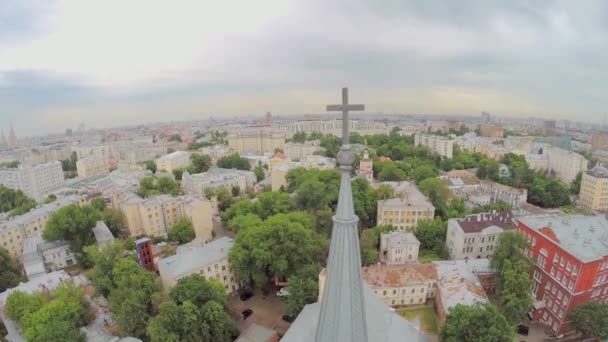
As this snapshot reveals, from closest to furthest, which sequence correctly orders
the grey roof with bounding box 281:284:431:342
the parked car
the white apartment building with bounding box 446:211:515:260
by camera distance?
the grey roof with bounding box 281:284:431:342 < the parked car < the white apartment building with bounding box 446:211:515:260

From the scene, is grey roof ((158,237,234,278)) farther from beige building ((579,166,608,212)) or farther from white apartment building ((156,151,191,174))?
beige building ((579,166,608,212))

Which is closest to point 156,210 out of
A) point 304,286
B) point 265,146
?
point 304,286

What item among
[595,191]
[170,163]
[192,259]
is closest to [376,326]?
[192,259]

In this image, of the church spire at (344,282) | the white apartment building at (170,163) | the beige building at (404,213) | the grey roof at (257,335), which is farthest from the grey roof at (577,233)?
the white apartment building at (170,163)

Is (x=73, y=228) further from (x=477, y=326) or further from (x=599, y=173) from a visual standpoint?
(x=599, y=173)

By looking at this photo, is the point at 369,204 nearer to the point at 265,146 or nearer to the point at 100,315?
the point at 100,315

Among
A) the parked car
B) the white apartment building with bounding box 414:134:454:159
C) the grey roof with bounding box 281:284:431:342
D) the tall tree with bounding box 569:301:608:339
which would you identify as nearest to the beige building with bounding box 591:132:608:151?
the white apartment building with bounding box 414:134:454:159
